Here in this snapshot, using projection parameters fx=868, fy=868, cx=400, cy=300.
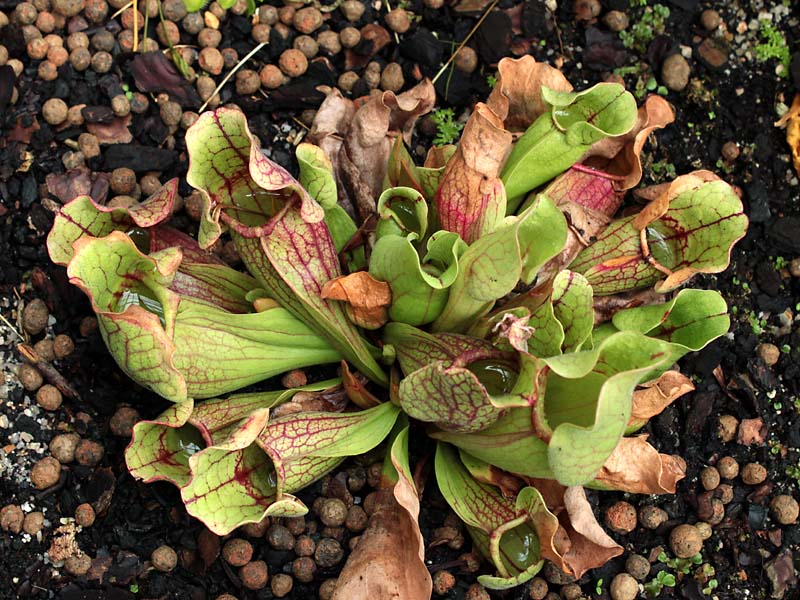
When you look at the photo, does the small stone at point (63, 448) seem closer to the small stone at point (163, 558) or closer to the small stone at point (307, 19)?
the small stone at point (163, 558)

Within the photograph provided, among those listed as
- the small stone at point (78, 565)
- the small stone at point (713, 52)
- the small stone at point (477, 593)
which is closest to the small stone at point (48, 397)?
the small stone at point (78, 565)

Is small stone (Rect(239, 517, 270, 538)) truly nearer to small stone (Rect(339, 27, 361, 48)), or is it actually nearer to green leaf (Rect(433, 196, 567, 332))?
green leaf (Rect(433, 196, 567, 332))

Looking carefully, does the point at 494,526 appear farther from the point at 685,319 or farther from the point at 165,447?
the point at 165,447

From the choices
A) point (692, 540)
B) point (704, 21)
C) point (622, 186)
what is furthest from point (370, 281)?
point (704, 21)

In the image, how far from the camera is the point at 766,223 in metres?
2.79

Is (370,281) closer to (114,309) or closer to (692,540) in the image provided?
(114,309)

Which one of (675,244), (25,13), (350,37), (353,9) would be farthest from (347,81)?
(675,244)

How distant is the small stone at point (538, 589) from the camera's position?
2350 mm

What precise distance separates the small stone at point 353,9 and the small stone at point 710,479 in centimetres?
178

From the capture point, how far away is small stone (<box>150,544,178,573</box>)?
2.28 metres

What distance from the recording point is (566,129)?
2.22 meters

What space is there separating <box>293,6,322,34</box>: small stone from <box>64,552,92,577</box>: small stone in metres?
1.71

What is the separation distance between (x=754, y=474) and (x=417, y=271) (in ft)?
4.09

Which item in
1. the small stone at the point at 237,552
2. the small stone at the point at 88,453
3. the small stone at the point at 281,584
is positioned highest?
the small stone at the point at 88,453
